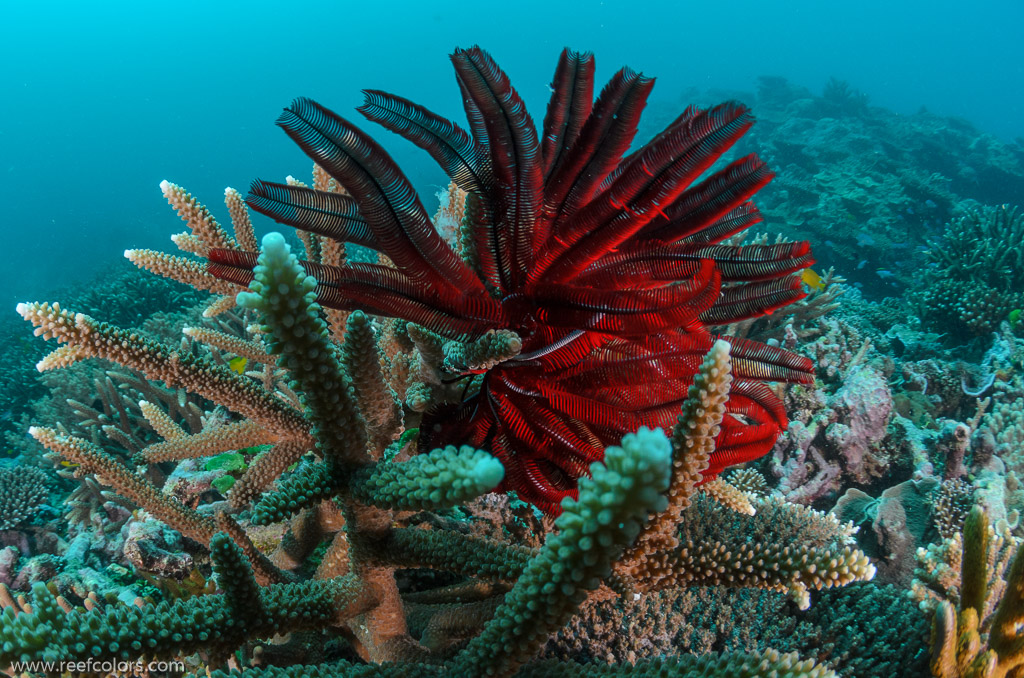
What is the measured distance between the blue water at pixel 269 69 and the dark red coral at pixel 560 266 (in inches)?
1700

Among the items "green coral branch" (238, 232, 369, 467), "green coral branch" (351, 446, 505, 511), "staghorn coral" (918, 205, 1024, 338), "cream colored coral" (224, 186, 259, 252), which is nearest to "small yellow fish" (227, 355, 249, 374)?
"cream colored coral" (224, 186, 259, 252)

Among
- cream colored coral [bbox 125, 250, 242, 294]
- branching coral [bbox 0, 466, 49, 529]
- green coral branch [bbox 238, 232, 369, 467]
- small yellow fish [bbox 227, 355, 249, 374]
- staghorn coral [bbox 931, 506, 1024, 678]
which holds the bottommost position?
staghorn coral [bbox 931, 506, 1024, 678]

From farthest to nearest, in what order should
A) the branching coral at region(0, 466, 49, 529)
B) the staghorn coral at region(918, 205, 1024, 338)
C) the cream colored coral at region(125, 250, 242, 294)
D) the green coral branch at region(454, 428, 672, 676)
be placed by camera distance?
Result: 1. the staghorn coral at region(918, 205, 1024, 338)
2. the branching coral at region(0, 466, 49, 529)
3. the cream colored coral at region(125, 250, 242, 294)
4. the green coral branch at region(454, 428, 672, 676)

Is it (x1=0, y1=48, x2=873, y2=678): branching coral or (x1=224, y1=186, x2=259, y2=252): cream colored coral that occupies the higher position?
(x1=224, y1=186, x2=259, y2=252): cream colored coral

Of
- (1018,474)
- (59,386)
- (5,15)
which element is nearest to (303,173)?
(59,386)

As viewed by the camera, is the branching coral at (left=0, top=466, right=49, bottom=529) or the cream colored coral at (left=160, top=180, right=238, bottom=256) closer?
the cream colored coral at (left=160, top=180, right=238, bottom=256)

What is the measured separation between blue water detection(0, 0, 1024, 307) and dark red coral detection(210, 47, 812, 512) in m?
43.2

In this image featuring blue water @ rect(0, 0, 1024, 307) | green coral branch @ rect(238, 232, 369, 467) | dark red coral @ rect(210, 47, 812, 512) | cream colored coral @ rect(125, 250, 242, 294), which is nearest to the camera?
green coral branch @ rect(238, 232, 369, 467)

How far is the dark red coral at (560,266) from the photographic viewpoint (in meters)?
1.82

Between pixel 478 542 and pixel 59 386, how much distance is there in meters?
6.81

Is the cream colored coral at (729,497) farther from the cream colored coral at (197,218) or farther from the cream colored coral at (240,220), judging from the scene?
the cream colored coral at (240,220)

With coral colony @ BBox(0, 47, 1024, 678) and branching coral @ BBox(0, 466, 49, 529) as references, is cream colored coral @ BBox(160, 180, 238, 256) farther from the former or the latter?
branching coral @ BBox(0, 466, 49, 529)

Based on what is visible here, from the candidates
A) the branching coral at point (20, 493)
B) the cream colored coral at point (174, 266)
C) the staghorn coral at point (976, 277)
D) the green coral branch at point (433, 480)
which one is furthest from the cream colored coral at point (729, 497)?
the staghorn coral at point (976, 277)

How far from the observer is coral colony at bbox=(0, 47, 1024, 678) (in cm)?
139
